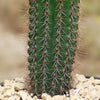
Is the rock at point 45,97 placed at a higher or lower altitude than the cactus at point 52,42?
lower

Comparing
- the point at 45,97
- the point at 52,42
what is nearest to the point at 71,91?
the point at 45,97

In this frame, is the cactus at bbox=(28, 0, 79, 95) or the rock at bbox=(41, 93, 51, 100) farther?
the rock at bbox=(41, 93, 51, 100)

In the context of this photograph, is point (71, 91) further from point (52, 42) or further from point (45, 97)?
point (52, 42)

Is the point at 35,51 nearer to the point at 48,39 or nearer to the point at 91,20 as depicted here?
the point at 48,39

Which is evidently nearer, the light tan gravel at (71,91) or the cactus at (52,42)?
the cactus at (52,42)

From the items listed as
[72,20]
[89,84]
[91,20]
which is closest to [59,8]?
[72,20]

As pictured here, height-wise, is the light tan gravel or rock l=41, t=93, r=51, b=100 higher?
the light tan gravel
